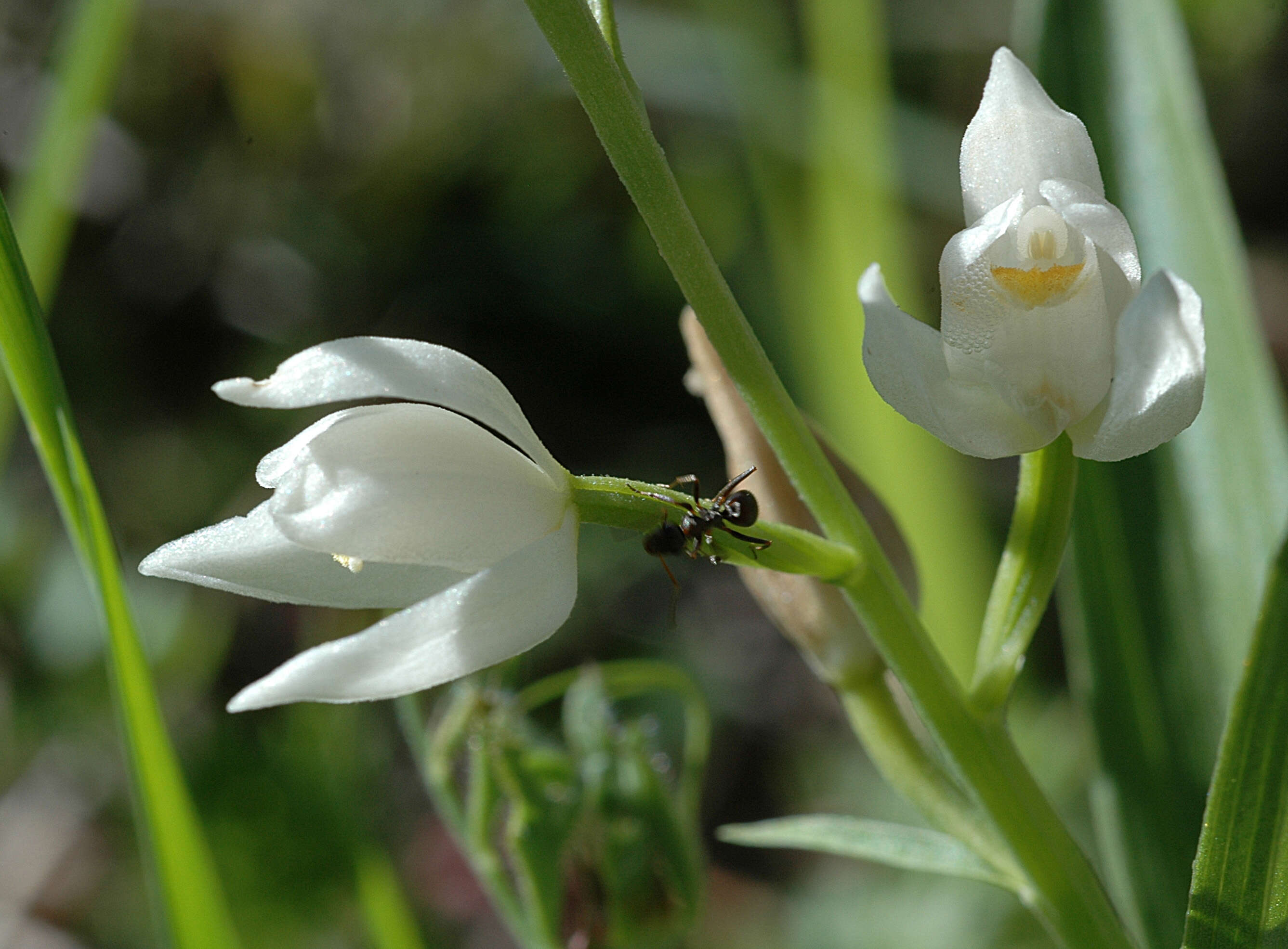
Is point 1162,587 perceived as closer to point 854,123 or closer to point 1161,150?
point 1161,150

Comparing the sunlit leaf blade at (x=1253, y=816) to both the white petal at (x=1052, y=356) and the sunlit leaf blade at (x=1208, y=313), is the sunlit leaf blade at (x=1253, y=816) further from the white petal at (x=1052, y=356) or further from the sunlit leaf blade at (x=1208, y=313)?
the sunlit leaf blade at (x=1208, y=313)

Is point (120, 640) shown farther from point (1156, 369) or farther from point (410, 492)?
point (1156, 369)

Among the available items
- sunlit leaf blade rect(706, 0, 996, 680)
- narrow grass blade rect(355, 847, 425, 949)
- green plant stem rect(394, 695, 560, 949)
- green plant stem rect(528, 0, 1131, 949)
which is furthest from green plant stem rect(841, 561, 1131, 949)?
sunlit leaf blade rect(706, 0, 996, 680)

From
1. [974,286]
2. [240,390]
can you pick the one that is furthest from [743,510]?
[240,390]

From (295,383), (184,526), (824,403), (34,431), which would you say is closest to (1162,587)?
(295,383)

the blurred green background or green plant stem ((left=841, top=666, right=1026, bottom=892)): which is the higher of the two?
the blurred green background

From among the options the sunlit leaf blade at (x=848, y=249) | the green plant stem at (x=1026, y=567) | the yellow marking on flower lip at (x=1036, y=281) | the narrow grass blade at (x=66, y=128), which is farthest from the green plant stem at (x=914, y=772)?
the narrow grass blade at (x=66, y=128)

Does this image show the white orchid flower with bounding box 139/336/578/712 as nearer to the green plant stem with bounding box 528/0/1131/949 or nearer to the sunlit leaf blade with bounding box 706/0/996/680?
the green plant stem with bounding box 528/0/1131/949
